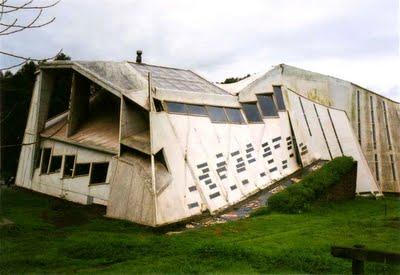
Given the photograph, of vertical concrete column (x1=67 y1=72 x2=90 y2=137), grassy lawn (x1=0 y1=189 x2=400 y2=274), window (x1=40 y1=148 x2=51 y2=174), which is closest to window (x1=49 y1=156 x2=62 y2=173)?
window (x1=40 y1=148 x2=51 y2=174)

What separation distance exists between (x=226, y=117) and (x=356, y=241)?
11.7 metres

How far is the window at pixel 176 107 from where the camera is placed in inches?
819

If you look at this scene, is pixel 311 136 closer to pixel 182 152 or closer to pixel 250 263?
pixel 182 152

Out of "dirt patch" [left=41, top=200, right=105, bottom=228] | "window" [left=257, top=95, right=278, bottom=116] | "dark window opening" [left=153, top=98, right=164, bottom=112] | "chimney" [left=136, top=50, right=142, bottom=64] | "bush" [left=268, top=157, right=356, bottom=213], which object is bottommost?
"dirt patch" [left=41, top=200, right=105, bottom=228]

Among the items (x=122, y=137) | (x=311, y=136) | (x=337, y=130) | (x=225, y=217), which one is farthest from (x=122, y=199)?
(x=337, y=130)

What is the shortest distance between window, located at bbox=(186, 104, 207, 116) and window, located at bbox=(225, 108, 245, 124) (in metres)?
1.75

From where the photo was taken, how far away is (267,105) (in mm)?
26359

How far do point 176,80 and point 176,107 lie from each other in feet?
14.2

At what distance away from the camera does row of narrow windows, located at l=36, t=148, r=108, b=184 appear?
2102 centimetres

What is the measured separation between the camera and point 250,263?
10492 mm

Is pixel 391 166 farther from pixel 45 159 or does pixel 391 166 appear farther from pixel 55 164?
pixel 45 159

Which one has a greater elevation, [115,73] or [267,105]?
[115,73]

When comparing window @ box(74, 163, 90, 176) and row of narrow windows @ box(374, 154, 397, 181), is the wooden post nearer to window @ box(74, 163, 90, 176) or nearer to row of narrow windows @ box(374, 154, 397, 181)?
window @ box(74, 163, 90, 176)

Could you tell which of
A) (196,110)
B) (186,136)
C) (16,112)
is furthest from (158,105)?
(16,112)
